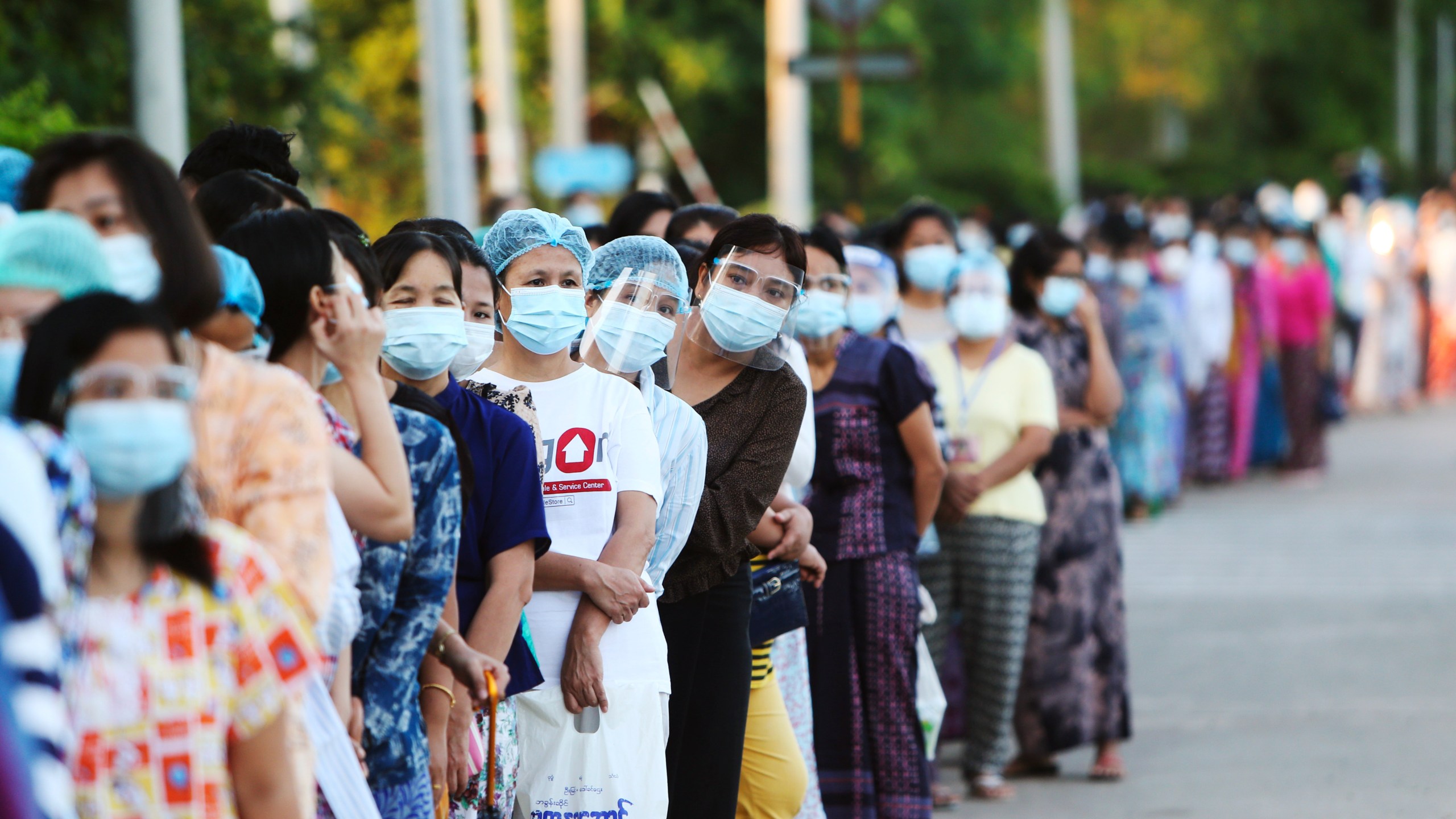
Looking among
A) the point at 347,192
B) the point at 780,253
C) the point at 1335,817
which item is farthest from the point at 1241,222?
the point at 780,253

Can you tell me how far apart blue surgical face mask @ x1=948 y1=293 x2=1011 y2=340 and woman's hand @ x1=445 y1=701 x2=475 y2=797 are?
348 centimetres

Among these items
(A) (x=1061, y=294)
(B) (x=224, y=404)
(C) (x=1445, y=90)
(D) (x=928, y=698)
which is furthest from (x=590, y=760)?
(C) (x=1445, y=90)

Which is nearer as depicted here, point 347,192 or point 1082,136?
point 347,192

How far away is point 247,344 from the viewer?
10.4 ft

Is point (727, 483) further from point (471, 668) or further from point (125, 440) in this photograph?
point (125, 440)

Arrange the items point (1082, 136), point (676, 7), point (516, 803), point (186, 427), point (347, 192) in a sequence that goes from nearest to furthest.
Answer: point (186, 427)
point (516, 803)
point (347, 192)
point (676, 7)
point (1082, 136)

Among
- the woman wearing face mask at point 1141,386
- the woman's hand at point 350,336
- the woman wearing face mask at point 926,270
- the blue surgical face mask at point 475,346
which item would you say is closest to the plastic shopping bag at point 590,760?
the blue surgical face mask at point 475,346

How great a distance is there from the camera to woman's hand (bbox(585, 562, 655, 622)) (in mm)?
4125

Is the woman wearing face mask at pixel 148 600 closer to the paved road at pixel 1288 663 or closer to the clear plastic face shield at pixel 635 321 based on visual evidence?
the clear plastic face shield at pixel 635 321

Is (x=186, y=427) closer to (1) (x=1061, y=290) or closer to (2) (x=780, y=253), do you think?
(2) (x=780, y=253)

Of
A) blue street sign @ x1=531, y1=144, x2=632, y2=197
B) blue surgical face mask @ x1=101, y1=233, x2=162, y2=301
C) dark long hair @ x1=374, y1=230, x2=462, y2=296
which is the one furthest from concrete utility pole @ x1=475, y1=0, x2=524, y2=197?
blue surgical face mask @ x1=101, y1=233, x2=162, y2=301

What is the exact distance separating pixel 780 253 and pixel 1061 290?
2.99 metres

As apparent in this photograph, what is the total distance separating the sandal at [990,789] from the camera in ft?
22.8

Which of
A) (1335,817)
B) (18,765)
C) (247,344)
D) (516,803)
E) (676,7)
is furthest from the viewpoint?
(676,7)
